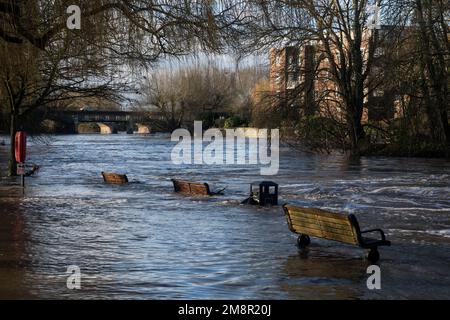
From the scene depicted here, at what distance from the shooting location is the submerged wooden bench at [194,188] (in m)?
21.4

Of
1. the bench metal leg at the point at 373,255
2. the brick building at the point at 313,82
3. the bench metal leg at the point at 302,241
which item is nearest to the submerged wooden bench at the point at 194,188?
the bench metal leg at the point at 302,241

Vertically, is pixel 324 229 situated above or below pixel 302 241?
above

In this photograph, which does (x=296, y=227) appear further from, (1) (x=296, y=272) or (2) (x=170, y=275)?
(2) (x=170, y=275)

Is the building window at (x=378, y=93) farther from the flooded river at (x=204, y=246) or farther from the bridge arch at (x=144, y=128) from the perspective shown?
the bridge arch at (x=144, y=128)

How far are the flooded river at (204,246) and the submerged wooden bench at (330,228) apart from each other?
298mm

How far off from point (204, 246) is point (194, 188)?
9702mm

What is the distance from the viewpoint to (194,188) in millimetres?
21781

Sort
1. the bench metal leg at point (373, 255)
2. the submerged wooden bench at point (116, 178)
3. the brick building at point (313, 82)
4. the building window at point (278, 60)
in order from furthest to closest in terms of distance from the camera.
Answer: the brick building at point (313, 82)
the building window at point (278, 60)
the submerged wooden bench at point (116, 178)
the bench metal leg at point (373, 255)

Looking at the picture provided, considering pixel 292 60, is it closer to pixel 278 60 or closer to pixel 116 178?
pixel 278 60

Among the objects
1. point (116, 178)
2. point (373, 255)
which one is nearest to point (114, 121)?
point (116, 178)

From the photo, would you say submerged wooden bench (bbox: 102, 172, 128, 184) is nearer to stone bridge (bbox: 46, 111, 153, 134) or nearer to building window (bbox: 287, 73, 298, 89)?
building window (bbox: 287, 73, 298, 89)
